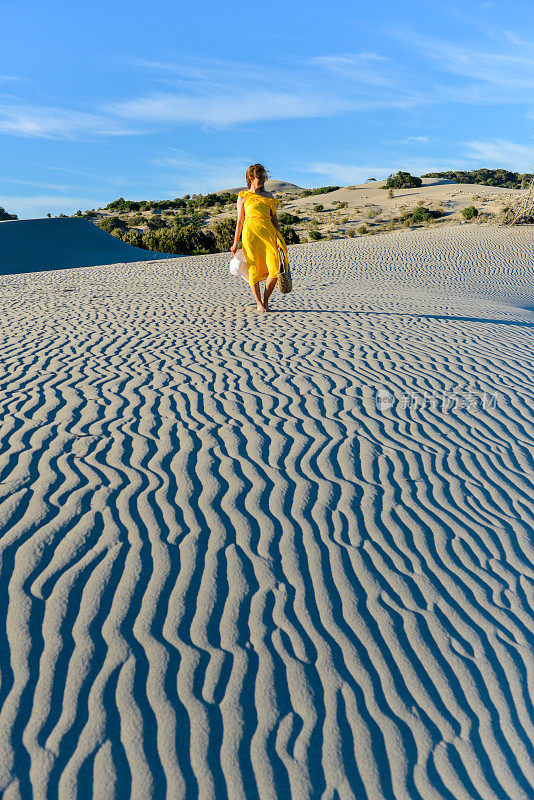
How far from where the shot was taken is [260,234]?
976cm

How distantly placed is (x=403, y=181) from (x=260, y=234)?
4796 cm

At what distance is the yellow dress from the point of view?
9727mm

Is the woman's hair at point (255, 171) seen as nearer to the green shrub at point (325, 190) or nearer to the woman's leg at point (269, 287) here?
the woman's leg at point (269, 287)

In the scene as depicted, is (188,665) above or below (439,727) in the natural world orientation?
above

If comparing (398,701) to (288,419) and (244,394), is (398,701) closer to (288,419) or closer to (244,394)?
(288,419)

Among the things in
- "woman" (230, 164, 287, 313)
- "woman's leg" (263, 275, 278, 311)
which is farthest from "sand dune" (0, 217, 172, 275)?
"woman" (230, 164, 287, 313)

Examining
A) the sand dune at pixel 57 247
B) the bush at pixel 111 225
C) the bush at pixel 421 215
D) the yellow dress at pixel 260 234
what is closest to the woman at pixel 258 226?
the yellow dress at pixel 260 234

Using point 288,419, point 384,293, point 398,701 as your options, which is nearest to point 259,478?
point 288,419

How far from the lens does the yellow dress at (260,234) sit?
9.73 metres

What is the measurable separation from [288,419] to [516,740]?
11.6 ft

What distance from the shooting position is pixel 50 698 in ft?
9.54

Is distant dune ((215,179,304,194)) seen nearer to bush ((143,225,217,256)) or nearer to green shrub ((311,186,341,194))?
green shrub ((311,186,341,194))

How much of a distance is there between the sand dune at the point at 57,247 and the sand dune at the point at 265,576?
25505mm

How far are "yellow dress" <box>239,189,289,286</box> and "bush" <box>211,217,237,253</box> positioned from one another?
77.0 feet
